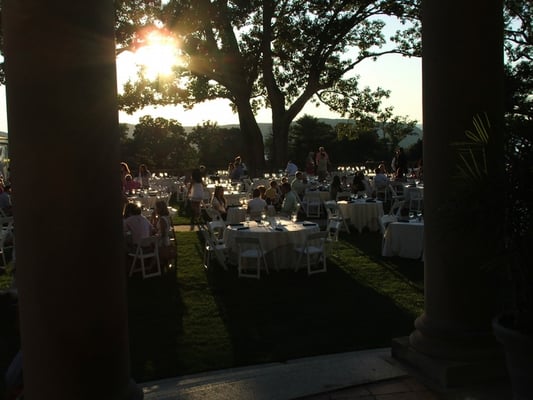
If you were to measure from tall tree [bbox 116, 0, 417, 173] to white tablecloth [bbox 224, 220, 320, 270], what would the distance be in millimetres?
12564

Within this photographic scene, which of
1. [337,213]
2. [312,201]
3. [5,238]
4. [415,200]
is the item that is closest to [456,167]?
[337,213]

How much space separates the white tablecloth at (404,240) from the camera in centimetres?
1053

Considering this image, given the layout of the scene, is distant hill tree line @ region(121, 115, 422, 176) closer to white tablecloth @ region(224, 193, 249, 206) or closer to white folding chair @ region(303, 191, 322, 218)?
white tablecloth @ region(224, 193, 249, 206)

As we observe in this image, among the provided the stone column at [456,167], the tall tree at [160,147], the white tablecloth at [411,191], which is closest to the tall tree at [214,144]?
the tall tree at [160,147]

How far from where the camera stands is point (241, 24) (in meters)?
23.1

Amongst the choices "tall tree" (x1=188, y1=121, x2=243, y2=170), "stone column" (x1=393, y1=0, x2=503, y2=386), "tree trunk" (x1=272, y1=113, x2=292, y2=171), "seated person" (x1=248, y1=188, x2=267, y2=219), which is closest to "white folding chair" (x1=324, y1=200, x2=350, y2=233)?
"seated person" (x1=248, y1=188, x2=267, y2=219)

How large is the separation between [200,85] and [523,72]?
15.4 metres

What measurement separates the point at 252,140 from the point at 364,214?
1488cm

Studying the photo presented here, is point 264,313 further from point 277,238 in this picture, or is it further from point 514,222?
point 514,222

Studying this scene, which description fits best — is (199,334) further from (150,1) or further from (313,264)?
(150,1)

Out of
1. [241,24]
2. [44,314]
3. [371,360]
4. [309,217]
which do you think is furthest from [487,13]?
[241,24]

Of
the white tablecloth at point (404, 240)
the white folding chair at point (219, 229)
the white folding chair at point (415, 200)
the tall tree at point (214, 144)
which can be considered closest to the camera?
the white folding chair at point (219, 229)

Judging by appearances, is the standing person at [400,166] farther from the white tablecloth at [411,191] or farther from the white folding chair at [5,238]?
the white folding chair at [5,238]

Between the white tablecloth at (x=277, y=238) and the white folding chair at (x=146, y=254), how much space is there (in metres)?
1.33
